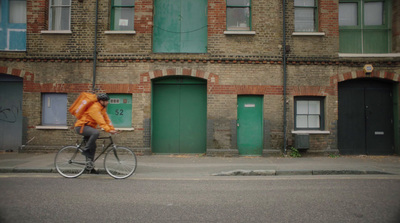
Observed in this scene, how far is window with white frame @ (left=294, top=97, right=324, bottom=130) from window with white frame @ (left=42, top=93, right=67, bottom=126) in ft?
31.1

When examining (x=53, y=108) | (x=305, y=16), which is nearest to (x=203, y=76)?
(x=305, y=16)

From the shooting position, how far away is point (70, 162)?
7.13 m

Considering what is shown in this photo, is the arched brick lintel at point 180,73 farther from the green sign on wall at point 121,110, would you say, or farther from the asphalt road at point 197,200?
the asphalt road at point 197,200

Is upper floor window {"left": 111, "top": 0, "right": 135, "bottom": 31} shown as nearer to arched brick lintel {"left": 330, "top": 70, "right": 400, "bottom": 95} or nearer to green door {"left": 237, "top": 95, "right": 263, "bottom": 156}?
green door {"left": 237, "top": 95, "right": 263, "bottom": 156}

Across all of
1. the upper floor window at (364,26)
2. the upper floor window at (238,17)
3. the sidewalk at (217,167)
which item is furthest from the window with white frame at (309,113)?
the upper floor window at (238,17)

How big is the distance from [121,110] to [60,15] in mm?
4747

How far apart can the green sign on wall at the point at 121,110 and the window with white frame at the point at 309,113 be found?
Answer: 22.1 feet

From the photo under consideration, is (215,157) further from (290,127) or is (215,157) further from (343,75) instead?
(343,75)

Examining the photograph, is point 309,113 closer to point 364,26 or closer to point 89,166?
point 364,26

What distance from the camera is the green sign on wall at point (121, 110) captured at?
36.9 ft

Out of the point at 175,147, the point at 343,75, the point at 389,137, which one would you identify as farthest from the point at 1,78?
the point at 389,137

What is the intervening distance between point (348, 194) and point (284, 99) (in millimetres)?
6062

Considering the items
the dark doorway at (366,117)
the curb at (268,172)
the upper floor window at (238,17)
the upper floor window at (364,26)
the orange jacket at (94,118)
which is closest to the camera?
the orange jacket at (94,118)

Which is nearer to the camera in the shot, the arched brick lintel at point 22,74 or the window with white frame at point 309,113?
the arched brick lintel at point 22,74
